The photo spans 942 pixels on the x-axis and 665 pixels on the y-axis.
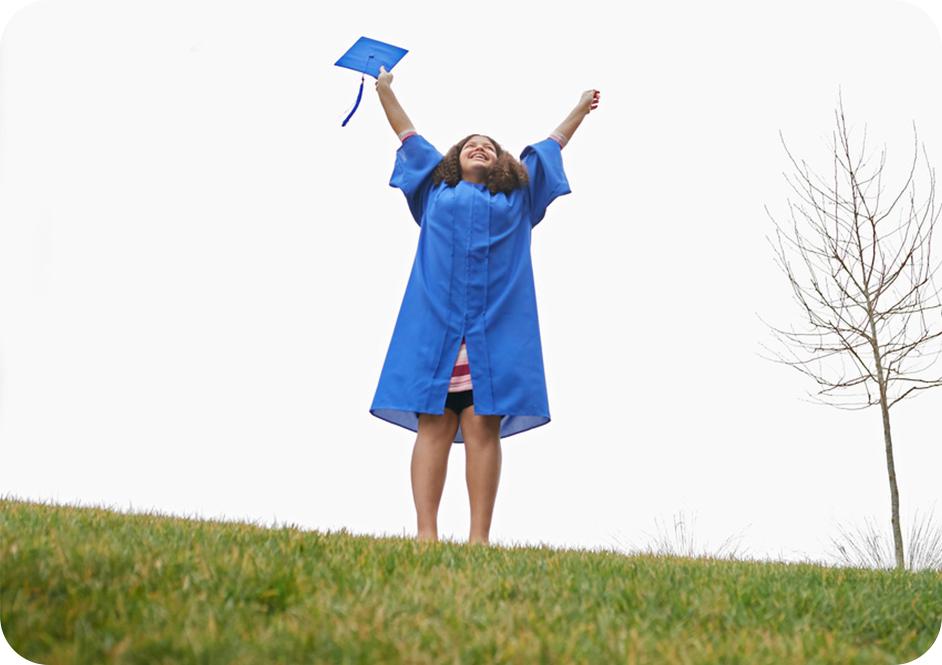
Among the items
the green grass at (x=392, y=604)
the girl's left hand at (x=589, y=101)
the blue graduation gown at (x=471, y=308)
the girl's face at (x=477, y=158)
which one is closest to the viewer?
the green grass at (x=392, y=604)

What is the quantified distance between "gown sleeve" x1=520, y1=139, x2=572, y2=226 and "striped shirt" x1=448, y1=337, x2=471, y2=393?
2.48 ft

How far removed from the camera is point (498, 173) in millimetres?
4430

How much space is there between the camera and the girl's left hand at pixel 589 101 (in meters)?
4.61

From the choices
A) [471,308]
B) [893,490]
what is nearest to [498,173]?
[471,308]

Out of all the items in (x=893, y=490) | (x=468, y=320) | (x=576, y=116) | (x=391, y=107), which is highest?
(x=576, y=116)

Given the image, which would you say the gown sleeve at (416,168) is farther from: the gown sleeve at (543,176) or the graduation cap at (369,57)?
the gown sleeve at (543,176)

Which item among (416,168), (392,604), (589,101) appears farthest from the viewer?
(589,101)

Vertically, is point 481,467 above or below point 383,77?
below

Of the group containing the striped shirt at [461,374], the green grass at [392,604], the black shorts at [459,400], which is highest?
the striped shirt at [461,374]

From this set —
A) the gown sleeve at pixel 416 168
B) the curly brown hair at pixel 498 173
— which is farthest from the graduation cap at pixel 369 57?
the curly brown hair at pixel 498 173

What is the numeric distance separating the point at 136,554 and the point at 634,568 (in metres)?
1.47

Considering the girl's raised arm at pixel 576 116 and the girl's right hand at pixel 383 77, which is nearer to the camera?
the girl's right hand at pixel 383 77

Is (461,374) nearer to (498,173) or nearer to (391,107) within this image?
(498,173)

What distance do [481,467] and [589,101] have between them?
164 centimetres
